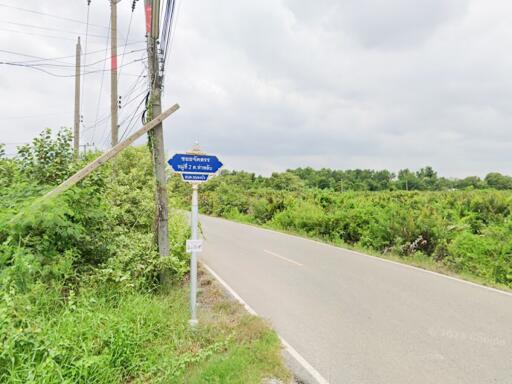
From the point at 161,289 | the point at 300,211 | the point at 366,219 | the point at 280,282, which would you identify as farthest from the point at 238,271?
the point at 300,211

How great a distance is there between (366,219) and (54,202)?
12.0 metres

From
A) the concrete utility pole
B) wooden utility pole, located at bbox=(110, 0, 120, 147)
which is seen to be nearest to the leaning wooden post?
the concrete utility pole

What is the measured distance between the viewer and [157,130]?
21.3ft

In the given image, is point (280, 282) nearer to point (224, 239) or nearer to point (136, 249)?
point (136, 249)

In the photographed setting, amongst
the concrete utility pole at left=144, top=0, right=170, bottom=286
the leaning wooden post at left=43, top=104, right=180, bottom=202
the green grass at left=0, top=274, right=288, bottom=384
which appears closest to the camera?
the green grass at left=0, top=274, right=288, bottom=384

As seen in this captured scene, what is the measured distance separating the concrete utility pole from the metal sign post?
5.19 ft

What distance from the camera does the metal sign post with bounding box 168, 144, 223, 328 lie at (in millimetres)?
5027

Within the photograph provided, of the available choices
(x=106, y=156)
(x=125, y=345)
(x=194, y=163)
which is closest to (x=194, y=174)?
(x=194, y=163)

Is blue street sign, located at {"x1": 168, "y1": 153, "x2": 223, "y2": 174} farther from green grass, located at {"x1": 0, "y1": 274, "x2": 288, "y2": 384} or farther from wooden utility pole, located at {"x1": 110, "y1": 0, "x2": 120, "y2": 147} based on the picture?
wooden utility pole, located at {"x1": 110, "y1": 0, "x2": 120, "y2": 147}

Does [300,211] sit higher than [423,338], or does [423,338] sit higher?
[300,211]

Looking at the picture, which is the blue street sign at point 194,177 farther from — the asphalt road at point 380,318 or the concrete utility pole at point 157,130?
the asphalt road at point 380,318

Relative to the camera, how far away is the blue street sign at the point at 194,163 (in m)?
5.00

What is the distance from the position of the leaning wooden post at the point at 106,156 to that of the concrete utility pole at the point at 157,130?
323 mm

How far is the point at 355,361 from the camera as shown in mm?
4305
